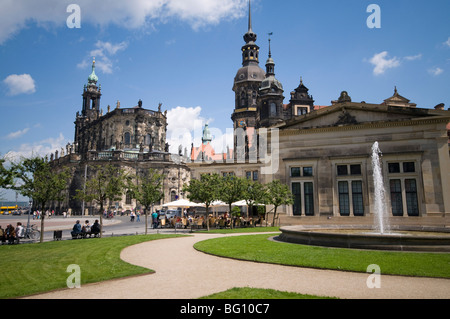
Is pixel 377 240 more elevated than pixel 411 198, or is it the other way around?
pixel 411 198

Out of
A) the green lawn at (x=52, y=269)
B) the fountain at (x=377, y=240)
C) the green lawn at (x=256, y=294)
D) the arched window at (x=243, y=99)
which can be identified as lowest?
the green lawn at (x=52, y=269)

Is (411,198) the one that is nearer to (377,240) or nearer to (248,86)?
(377,240)

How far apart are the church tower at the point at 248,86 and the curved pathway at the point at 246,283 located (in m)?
64.8

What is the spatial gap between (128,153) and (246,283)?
6813 cm

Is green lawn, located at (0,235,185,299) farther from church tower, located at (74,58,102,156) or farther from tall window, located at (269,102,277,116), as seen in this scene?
church tower, located at (74,58,102,156)

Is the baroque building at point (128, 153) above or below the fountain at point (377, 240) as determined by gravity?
above

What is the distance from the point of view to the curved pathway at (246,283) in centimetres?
740

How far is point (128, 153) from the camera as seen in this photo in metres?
72.1

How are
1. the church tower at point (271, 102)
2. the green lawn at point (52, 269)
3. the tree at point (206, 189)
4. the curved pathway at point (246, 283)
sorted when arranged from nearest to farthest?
1. the curved pathway at point (246, 283)
2. the green lawn at point (52, 269)
3. the tree at point (206, 189)
4. the church tower at point (271, 102)

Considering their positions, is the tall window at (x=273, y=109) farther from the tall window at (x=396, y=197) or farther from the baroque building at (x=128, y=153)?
the tall window at (x=396, y=197)

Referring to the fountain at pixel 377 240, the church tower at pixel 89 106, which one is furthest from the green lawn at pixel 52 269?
the church tower at pixel 89 106

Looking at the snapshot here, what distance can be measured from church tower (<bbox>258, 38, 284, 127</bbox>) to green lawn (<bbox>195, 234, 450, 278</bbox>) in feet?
150

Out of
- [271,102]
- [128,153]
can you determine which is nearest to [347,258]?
[271,102]

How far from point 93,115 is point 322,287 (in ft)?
325
